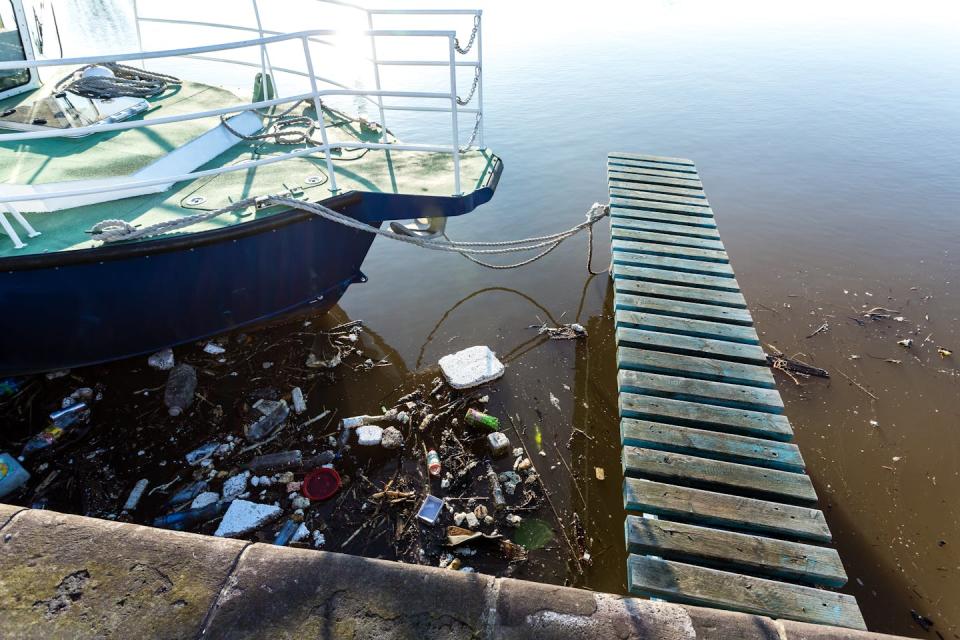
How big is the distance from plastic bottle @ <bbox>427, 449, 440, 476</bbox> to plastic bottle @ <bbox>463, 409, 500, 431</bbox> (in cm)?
46

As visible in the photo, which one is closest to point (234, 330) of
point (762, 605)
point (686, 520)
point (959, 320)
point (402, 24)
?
point (686, 520)

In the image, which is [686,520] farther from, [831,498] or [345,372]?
[345,372]

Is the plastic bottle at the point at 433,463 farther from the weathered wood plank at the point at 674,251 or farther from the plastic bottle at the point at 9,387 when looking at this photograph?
the plastic bottle at the point at 9,387

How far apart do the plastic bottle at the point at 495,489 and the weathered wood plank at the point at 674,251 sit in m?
2.94

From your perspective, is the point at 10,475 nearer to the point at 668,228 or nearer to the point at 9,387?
the point at 9,387

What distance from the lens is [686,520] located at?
3.16 meters

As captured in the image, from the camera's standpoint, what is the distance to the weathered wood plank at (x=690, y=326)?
444cm

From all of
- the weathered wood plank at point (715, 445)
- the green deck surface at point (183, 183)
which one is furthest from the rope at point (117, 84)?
the weathered wood plank at point (715, 445)

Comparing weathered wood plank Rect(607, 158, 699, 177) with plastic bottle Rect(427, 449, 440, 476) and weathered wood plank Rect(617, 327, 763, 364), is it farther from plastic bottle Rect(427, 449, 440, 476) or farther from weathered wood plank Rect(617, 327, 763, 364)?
plastic bottle Rect(427, 449, 440, 476)

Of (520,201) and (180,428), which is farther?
(520,201)

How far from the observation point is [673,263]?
17.2 ft

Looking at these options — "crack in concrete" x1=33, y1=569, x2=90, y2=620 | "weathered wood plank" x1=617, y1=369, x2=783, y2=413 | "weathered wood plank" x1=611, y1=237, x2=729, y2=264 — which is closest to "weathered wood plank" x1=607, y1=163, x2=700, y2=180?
"weathered wood plank" x1=611, y1=237, x2=729, y2=264

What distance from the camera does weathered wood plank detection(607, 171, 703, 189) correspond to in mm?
6745

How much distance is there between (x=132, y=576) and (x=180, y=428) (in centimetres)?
291
